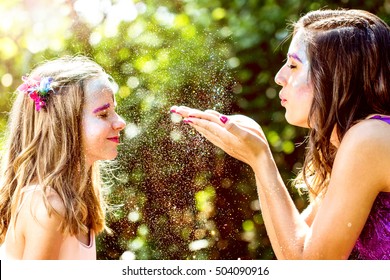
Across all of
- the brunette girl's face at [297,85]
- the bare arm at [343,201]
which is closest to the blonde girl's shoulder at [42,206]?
the bare arm at [343,201]

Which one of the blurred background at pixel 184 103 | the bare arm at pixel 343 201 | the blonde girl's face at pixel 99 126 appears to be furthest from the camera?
the blurred background at pixel 184 103

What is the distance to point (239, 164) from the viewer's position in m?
2.85

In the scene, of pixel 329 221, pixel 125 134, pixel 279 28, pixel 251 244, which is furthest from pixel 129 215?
pixel 329 221

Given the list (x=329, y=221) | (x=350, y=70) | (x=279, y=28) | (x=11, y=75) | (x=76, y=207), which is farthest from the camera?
(x=11, y=75)

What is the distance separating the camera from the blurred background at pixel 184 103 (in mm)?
2771

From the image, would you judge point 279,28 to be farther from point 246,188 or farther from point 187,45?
point 246,188

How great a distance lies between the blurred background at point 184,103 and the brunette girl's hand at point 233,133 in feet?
2.86

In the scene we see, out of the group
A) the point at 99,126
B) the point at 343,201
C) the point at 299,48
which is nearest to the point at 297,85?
the point at 299,48

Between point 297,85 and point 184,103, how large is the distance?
0.96 meters

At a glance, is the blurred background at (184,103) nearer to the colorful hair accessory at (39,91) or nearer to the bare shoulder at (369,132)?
the colorful hair accessory at (39,91)

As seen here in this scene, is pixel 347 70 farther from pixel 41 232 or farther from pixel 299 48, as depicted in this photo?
pixel 41 232

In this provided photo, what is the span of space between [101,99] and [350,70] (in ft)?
2.48

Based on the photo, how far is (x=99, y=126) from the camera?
2.06 metres

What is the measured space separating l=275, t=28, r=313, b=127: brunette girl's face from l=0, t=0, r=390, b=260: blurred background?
0.83m
